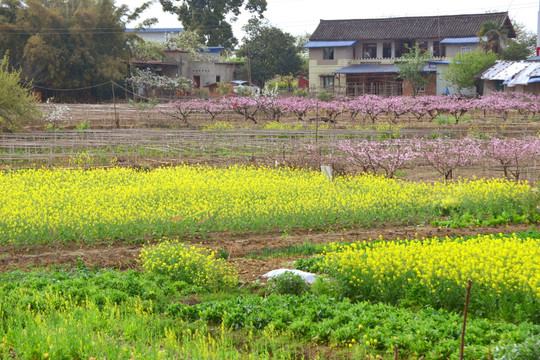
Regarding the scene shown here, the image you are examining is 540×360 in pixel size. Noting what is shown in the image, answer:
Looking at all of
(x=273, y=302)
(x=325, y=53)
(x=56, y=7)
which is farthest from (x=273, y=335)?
(x=325, y=53)

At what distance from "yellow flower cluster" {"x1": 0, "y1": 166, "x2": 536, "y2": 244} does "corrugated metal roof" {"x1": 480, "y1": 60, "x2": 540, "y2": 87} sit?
82.4ft

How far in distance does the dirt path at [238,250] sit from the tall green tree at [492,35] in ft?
125

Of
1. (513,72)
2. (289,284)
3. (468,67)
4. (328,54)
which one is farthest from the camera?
(328,54)

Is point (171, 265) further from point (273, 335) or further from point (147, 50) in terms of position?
point (147, 50)

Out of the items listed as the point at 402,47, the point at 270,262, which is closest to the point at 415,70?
the point at 402,47

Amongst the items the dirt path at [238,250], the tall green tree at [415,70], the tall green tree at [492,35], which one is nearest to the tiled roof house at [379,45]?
the tall green tree at [492,35]

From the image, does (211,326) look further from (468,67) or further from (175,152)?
(468,67)

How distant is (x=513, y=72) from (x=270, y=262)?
3517cm

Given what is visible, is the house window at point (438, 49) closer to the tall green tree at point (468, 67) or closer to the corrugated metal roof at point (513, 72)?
the tall green tree at point (468, 67)

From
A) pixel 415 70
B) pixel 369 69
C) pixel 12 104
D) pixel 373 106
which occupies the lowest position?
pixel 373 106

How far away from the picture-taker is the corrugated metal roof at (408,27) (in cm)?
5059

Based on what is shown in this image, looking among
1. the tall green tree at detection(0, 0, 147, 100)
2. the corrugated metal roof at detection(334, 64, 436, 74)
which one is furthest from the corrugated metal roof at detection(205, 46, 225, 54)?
the tall green tree at detection(0, 0, 147, 100)

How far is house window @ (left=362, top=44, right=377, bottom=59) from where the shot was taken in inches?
2130

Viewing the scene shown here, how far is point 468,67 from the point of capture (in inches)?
1747
